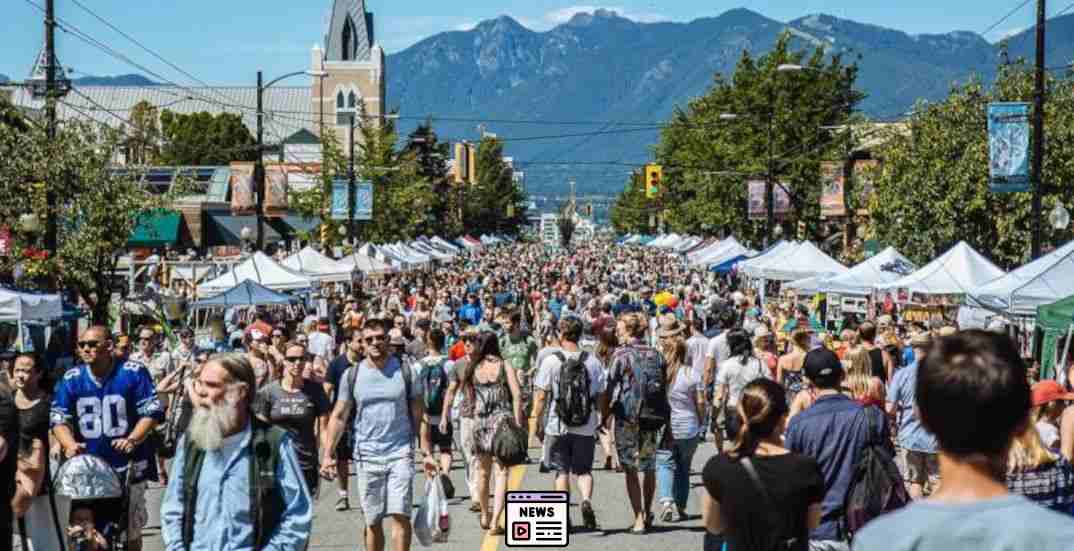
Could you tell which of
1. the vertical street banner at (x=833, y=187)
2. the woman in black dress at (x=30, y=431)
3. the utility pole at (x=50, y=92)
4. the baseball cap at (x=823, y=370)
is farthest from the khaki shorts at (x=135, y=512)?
the vertical street banner at (x=833, y=187)

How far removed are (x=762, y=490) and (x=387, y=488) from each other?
418 centimetres

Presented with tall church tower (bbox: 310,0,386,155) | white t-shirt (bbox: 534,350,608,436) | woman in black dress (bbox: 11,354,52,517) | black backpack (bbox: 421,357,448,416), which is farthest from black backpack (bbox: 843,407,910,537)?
tall church tower (bbox: 310,0,386,155)

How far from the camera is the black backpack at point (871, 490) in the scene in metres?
7.25

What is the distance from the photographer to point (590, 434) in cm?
1204

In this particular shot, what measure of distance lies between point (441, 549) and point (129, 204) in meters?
18.3

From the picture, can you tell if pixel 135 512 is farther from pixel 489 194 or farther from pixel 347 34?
pixel 347 34

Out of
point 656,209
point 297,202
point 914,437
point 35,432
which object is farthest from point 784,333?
point 656,209

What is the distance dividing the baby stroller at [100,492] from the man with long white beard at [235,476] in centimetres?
329

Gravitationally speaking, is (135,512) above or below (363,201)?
below

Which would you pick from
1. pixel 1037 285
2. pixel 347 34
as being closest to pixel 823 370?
pixel 1037 285

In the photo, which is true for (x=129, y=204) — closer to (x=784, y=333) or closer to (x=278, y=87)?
(x=784, y=333)

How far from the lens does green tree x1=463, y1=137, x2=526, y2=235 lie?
13175cm

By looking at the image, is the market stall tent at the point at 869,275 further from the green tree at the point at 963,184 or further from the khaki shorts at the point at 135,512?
the khaki shorts at the point at 135,512

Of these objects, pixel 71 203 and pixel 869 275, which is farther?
pixel 71 203
